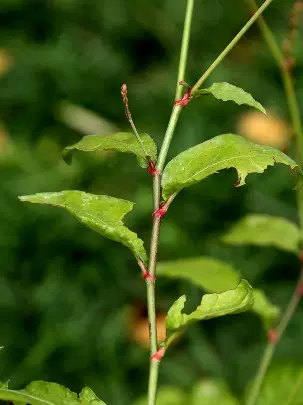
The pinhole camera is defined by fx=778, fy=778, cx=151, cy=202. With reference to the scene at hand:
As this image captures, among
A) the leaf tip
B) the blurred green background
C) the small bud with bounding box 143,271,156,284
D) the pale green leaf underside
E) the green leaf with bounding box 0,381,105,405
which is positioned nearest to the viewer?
the green leaf with bounding box 0,381,105,405

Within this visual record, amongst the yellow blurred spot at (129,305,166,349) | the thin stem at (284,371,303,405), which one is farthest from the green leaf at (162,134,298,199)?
the yellow blurred spot at (129,305,166,349)

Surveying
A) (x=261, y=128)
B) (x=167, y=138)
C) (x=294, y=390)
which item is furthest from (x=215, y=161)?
(x=261, y=128)

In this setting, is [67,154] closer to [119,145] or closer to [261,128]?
[119,145]

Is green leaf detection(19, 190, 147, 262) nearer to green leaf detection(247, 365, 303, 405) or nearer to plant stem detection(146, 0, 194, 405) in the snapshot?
plant stem detection(146, 0, 194, 405)

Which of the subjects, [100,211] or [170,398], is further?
[170,398]

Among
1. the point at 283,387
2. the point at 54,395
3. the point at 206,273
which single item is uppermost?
the point at 54,395

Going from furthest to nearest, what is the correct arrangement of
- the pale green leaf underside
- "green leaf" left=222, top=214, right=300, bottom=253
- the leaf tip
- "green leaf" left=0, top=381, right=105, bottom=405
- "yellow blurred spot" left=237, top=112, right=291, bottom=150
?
"yellow blurred spot" left=237, top=112, right=291, bottom=150
"green leaf" left=222, top=214, right=300, bottom=253
the pale green leaf underside
the leaf tip
"green leaf" left=0, top=381, right=105, bottom=405

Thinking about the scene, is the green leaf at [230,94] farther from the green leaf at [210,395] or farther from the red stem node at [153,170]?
the green leaf at [210,395]
